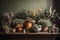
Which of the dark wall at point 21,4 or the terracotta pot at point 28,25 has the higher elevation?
the dark wall at point 21,4

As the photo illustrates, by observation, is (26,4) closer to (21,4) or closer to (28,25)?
(21,4)

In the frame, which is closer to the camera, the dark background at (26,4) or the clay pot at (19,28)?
the clay pot at (19,28)

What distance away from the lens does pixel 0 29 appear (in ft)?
10.2

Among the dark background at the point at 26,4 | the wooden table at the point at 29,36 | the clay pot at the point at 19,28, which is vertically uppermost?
the dark background at the point at 26,4

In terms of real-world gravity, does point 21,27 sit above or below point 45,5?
below

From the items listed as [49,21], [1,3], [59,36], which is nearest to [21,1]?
[1,3]

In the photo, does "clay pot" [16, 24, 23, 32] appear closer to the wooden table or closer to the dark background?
the wooden table

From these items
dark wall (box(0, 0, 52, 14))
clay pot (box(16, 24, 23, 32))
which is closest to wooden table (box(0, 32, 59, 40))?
clay pot (box(16, 24, 23, 32))

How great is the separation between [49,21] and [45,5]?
0.32 metres

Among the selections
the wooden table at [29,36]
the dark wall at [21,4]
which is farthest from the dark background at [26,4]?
the wooden table at [29,36]

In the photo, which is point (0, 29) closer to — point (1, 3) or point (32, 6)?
point (1, 3)

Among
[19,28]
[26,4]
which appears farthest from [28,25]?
[26,4]

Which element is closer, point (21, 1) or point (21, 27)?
point (21, 27)

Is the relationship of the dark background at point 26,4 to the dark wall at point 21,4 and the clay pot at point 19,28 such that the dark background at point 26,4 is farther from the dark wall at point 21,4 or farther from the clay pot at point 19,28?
the clay pot at point 19,28
